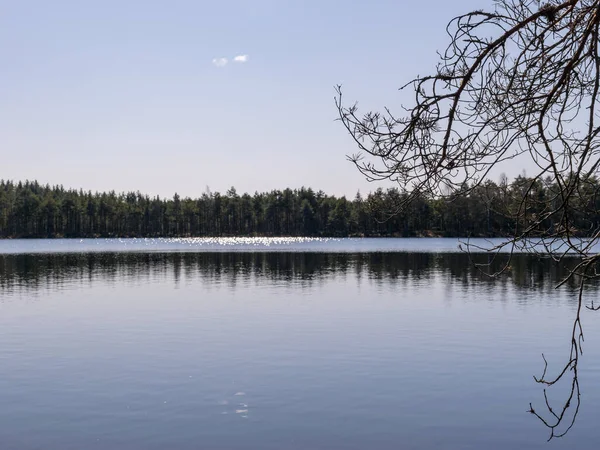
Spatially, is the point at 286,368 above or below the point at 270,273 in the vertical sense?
below

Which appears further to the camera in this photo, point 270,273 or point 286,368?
point 270,273

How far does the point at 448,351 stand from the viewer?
2791 centimetres

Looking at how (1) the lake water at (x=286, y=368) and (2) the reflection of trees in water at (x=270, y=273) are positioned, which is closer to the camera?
(1) the lake water at (x=286, y=368)

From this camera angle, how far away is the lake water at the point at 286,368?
17484mm

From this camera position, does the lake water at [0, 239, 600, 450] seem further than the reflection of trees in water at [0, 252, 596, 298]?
No

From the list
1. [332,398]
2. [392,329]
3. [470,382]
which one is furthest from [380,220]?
[392,329]

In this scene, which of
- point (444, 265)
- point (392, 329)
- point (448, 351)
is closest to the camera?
point (448, 351)

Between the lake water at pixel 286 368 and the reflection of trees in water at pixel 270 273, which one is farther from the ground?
the reflection of trees in water at pixel 270 273

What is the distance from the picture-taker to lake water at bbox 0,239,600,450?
688 inches

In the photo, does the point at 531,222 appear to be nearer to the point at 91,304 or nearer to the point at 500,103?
the point at 500,103

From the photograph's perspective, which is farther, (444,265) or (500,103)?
(444,265)

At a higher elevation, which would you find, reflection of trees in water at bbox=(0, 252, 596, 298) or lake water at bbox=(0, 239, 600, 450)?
reflection of trees in water at bbox=(0, 252, 596, 298)

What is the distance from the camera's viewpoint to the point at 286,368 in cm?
2464

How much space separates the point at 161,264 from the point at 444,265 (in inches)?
1442
